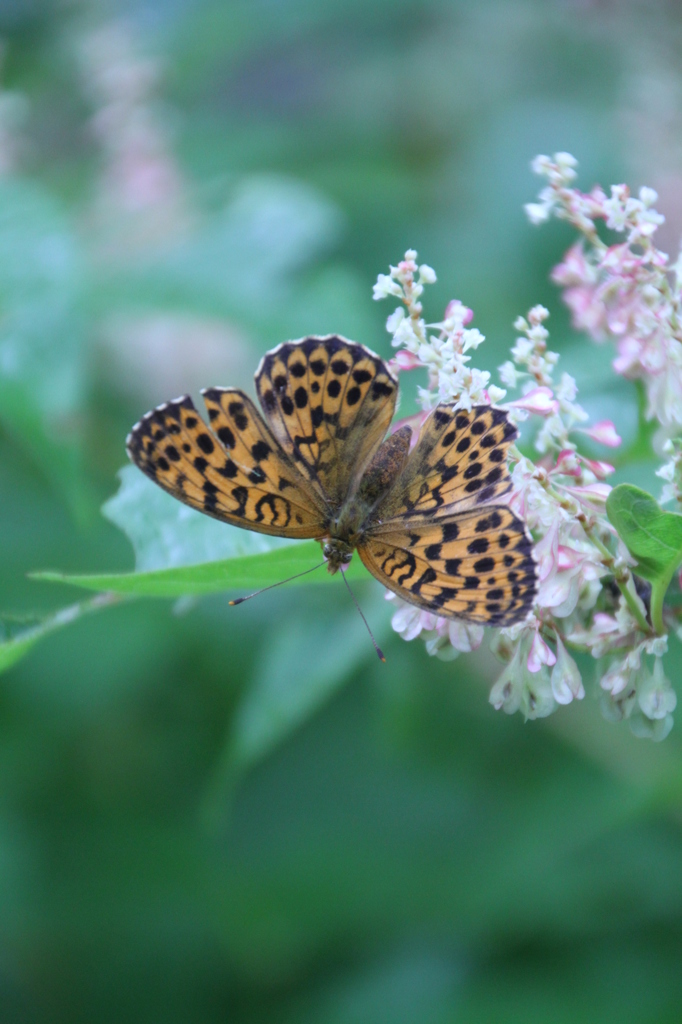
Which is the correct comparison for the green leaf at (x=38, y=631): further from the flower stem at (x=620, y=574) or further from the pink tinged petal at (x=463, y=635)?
the flower stem at (x=620, y=574)

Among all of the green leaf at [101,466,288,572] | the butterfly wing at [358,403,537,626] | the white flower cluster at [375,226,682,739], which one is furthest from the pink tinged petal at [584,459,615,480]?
the green leaf at [101,466,288,572]

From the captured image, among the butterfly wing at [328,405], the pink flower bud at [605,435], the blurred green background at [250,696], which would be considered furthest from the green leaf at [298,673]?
the pink flower bud at [605,435]

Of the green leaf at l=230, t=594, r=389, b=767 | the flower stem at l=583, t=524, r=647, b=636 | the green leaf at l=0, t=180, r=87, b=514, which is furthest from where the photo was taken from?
the green leaf at l=230, t=594, r=389, b=767

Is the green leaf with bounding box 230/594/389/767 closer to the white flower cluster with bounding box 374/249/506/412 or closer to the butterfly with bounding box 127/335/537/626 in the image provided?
the butterfly with bounding box 127/335/537/626

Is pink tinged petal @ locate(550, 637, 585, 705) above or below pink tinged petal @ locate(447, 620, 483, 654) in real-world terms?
below

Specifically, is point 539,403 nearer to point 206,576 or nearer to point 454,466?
point 454,466

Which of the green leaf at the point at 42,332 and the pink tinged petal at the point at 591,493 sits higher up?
the green leaf at the point at 42,332

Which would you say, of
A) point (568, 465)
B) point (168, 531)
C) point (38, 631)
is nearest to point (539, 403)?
point (568, 465)
